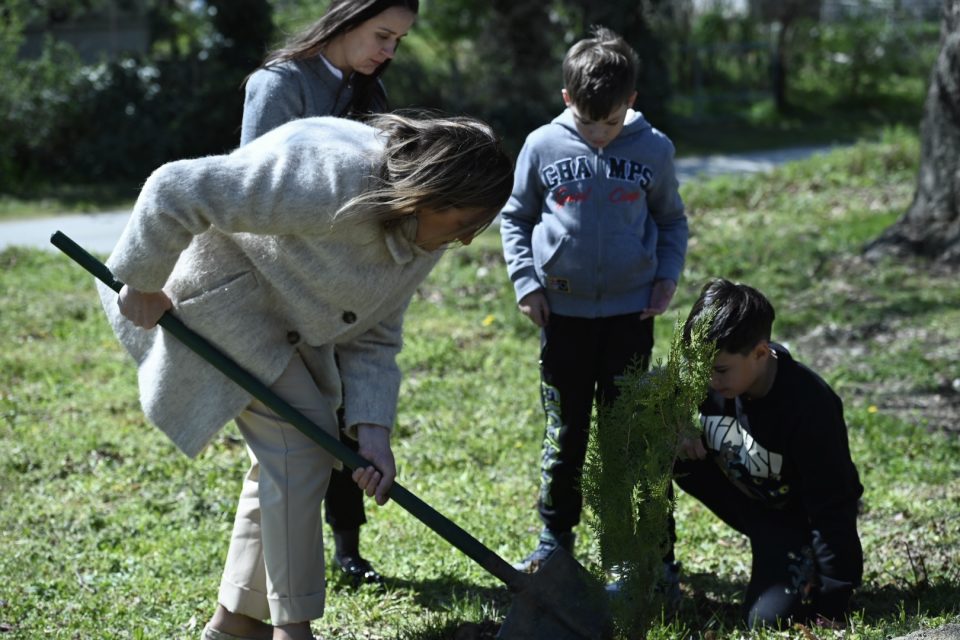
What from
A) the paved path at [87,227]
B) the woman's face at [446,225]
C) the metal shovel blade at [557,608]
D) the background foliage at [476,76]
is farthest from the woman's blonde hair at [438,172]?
the background foliage at [476,76]

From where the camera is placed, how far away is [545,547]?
12.6ft

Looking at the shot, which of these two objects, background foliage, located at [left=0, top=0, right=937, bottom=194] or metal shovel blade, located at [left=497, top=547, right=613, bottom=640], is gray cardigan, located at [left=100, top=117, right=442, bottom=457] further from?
background foliage, located at [left=0, top=0, right=937, bottom=194]

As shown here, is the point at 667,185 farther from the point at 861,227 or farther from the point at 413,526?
the point at 861,227

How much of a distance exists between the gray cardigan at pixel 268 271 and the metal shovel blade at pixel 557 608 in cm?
60

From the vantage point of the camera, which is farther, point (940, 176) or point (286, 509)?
point (940, 176)

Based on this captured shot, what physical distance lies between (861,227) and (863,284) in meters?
1.49

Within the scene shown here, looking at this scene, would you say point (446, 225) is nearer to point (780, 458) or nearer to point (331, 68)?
point (331, 68)

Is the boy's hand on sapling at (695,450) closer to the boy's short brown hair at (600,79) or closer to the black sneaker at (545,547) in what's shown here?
the black sneaker at (545,547)

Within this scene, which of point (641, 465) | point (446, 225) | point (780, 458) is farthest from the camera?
point (780, 458)

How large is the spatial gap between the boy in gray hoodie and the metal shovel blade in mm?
477

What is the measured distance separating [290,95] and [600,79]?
91cm

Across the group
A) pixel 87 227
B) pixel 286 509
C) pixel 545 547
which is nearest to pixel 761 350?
pixel 545 547

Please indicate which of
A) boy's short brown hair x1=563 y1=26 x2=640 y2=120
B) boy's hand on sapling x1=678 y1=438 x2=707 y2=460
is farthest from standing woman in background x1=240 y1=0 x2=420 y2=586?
boy's hand on sapling x1=678 y1=438 x2=707 y2=460

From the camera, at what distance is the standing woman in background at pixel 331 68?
3.31 metres
